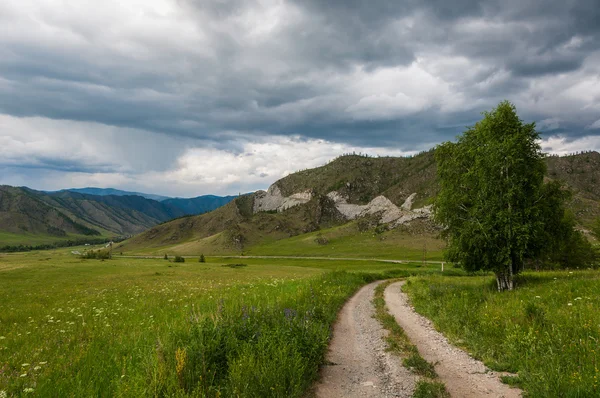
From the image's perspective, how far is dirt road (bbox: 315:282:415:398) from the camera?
8.07 metres

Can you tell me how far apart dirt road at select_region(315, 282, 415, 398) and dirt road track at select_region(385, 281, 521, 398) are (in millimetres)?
1092

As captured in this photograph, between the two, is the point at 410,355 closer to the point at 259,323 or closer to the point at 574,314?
the point at 259,323

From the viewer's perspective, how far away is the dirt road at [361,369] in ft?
26.5

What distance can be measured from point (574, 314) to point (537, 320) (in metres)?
1.42

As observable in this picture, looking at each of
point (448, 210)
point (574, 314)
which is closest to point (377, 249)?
point (448, 210)

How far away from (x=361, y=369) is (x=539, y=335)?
6.56 meters

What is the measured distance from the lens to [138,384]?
255 inches

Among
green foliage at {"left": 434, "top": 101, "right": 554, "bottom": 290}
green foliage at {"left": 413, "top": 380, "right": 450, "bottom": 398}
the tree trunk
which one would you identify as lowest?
the tree trunk

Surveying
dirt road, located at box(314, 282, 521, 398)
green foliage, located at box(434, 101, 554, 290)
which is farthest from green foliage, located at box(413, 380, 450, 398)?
green foliage, located at box(434, 101, 554, 290)

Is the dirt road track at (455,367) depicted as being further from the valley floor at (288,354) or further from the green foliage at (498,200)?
the green foliage at (498,200)

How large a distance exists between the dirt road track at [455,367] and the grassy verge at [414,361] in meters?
0.26

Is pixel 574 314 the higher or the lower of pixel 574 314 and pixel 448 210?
the lower

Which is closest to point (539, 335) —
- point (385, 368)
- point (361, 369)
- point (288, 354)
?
point (385, 368)

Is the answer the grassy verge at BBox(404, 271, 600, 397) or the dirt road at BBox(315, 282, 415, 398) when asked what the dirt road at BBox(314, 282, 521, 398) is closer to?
the dirt road at BBox(315, 282, 415, 398)
